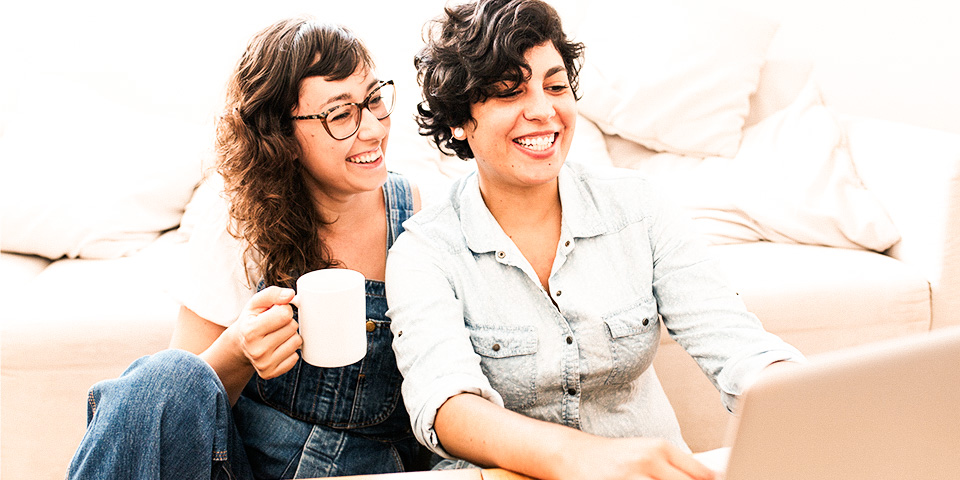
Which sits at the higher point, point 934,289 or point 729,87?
point 729,87

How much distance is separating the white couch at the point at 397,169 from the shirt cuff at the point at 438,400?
1.93 feet

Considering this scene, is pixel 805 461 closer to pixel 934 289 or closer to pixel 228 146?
pixel 228 146

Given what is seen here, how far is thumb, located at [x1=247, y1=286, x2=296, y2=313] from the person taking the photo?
3.34 ft

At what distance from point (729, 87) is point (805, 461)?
1.98 m

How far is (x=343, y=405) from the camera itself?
1.26 m

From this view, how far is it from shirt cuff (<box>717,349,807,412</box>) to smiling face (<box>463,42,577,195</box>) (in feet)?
1.30

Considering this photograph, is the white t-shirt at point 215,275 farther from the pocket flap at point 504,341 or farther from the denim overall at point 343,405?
the pocket flap at point 504,341

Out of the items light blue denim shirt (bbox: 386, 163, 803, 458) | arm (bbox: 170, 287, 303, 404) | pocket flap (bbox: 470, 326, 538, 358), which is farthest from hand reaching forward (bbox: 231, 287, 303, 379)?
pocket flap (bbox: 470, 326, 538, 358)

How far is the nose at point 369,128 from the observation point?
4.09 feet

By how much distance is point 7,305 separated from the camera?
1.65m

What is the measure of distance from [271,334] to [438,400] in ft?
0.85

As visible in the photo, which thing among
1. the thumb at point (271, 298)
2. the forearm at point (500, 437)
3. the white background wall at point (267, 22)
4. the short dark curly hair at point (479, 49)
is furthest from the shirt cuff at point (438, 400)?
the white background wall at point (267, 22)

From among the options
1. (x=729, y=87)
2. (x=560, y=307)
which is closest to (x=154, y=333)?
(x=560, y=307)

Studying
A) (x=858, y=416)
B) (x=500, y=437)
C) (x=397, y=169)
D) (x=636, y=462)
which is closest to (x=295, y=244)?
(x=500, y=437)
